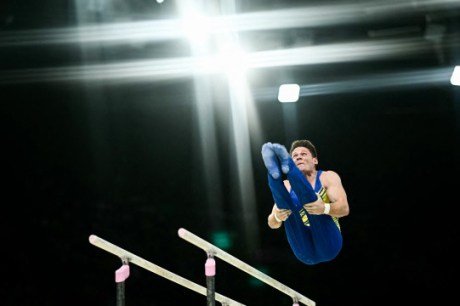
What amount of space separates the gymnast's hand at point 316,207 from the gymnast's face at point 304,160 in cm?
53

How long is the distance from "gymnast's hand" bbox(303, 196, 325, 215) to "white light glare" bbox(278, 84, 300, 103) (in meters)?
3.30

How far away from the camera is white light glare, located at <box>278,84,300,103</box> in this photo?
7.30 metres

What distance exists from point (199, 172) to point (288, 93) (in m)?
1.71

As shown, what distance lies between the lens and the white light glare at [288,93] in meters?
7.30

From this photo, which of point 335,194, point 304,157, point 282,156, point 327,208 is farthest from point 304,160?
point 282,156

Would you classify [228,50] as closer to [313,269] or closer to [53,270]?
[313,269]

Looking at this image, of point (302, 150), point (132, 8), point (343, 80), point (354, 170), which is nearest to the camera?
point (302, 150)

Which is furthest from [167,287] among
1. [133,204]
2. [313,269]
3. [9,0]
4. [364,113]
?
[9,0]

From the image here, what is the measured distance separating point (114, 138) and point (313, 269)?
3.45 metres

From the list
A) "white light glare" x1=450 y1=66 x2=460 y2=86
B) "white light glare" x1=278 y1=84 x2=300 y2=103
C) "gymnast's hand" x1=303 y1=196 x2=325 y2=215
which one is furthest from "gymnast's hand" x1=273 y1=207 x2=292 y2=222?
"white light glare" x1=450 y1=66 x2=460 y2=86

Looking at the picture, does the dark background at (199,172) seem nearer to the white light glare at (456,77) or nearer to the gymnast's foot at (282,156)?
the white light glare at (456,77)

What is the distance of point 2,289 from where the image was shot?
747 cm

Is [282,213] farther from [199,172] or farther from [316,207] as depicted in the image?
[199,172]

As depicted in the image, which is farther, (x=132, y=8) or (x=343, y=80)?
(x=343, y=80)
